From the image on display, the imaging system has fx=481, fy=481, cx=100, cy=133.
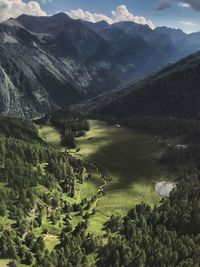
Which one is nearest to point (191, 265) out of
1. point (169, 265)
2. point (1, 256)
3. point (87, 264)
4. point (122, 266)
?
point (169, 265)

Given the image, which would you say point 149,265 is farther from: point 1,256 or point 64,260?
point 1,256

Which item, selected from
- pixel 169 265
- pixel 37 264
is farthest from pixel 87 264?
pixel 169 265

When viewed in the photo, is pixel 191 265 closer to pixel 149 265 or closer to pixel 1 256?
pixel 149 265

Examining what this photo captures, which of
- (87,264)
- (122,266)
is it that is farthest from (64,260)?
(122,266)

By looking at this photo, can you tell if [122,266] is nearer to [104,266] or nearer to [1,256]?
[104,266]

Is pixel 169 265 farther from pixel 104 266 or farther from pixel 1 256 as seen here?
pixel 1 256

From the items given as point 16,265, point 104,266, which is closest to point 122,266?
point 104,266
